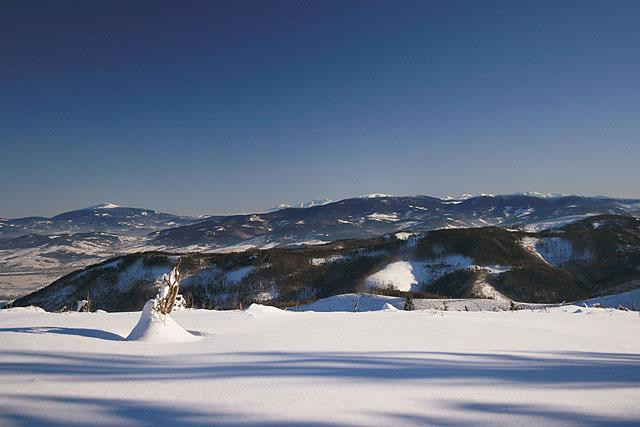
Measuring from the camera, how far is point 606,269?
6575 centimetres

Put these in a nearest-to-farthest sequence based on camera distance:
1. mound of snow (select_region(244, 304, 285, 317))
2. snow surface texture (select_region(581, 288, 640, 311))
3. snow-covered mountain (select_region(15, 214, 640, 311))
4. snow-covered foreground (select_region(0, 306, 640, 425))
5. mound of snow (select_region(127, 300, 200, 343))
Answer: snow-covered foreground (select_region(0, 306, 640, 425))
mound of snow (select_region(127, 300, 200, 343))
mound of snow (select_region(244, 304, 285, 317))
snow surface texture (select_region(581, 288, 640, 311))
snow-covered mountain (select_region(15, 214, 640, 311))

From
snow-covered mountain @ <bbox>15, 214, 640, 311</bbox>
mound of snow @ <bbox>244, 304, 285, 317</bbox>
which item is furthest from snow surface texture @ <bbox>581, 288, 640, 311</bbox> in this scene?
mound of snow @ <bbox>244, 304, 285, 317</bbox>

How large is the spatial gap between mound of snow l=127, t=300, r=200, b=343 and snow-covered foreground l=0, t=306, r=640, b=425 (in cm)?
18

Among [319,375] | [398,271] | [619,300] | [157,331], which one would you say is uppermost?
[157,331]

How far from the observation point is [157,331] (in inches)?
259

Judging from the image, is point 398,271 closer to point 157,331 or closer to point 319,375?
point 157,331

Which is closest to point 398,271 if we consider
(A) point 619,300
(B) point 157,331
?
(A) point 619,300

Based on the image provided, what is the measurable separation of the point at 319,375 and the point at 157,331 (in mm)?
3265

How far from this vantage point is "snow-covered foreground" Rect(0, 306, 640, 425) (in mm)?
3631

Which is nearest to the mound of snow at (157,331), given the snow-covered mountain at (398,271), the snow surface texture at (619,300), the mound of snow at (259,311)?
the mound of snow at (259,311)

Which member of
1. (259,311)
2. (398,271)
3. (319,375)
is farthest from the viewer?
(398,271)

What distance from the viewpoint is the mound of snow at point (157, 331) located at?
654 centimetres

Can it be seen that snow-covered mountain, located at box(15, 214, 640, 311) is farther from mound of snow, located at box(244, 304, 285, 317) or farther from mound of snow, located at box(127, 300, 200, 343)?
mound of snow, located at box(127, 300, 200, 343)

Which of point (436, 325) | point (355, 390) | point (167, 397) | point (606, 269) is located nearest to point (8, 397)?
point (167, 397)
